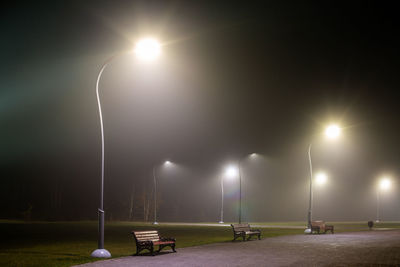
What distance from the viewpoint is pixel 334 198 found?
250ft

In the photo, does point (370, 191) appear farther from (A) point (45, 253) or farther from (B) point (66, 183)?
(A) point (45, 253)

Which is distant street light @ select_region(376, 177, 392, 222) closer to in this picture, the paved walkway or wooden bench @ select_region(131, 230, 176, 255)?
the paved walkway

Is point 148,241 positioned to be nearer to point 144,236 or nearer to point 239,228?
point 144,236

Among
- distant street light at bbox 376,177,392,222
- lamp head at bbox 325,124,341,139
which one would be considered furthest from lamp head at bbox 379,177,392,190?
lamp head at bbox 325,124,341,139

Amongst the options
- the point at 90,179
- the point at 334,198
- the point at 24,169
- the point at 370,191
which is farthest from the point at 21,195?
the point at 370,191

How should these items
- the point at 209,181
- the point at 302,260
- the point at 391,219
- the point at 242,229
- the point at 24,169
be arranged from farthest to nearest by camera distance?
the point at 24,169 → the point at 209,181 → the point at 391,219 → the point at 242,229 → the point at 302,260

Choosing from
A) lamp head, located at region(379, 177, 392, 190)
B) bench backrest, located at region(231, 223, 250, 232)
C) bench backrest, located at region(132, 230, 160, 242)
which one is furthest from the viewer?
lamp head, located at region(379, 177, 392, 190)

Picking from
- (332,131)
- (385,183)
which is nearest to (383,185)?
(385,183)

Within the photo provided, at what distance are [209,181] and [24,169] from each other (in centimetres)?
3792

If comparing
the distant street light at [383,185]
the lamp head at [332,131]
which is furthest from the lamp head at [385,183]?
the lamp head at [332,131]

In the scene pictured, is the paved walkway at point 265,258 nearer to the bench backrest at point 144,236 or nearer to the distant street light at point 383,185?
the bench backrest at point 144,236

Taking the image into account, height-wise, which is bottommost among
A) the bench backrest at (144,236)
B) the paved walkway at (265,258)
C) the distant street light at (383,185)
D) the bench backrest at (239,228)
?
the paved walkway at (265,258)

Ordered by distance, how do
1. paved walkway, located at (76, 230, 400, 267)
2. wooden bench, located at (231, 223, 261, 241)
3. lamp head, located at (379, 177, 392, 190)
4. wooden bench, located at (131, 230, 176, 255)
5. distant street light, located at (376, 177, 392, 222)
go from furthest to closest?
lamp head, located at (379, 177, 392, 190) → distant street light, located at (376, 177, 392, 222) → wooden bench, located at (231, 223, 261, 241) → wooden bench, located at (131, 230, 176, 255) → paved walkway, located at (76, 230, 400, 267)

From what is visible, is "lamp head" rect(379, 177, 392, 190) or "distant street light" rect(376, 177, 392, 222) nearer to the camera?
"distant street light" rect(376, 177, 392, 222)
